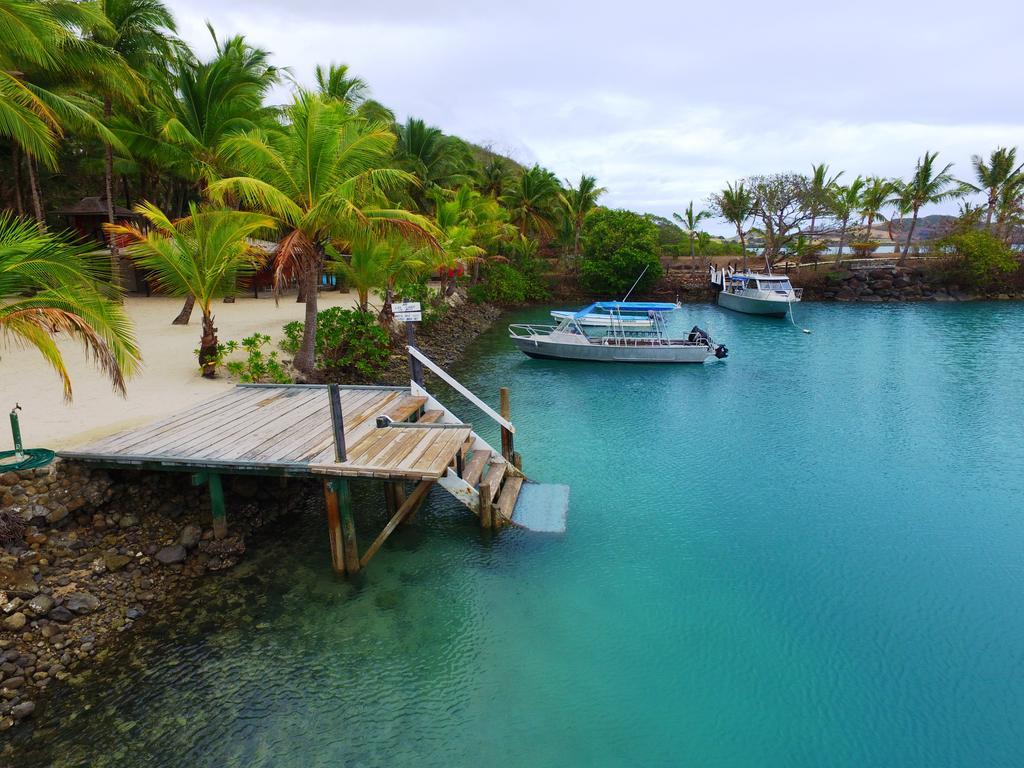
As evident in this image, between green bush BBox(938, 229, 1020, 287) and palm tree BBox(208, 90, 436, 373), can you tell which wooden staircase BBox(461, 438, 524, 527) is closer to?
palm tree BBox(208, 90, 436, 373)

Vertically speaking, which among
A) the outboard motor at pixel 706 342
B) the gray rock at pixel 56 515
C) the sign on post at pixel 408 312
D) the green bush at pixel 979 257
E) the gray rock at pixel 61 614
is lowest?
the gray rock at pixel 61 614

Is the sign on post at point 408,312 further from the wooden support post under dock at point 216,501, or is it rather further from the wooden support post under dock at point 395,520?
the wooden support post under dock at point 216,501

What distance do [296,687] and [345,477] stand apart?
2564 millimetres

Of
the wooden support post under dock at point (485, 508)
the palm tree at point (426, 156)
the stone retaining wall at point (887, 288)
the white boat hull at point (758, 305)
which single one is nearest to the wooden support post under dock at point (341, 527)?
the wooden support post under dock at point (485, 508)

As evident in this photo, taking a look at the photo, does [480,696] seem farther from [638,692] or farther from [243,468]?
[243,468]

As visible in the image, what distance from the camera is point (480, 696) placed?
22.5 ft

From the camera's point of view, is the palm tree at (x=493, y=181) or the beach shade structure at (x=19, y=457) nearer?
the beach shade structure at (x=19, y=457)

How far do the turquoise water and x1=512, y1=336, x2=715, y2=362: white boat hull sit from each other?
9.27 m

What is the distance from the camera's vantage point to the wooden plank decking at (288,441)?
8.45m

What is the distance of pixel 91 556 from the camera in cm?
816

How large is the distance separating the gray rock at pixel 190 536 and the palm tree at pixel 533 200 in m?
35.4

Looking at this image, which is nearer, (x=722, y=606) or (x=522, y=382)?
(x=722, y=606)

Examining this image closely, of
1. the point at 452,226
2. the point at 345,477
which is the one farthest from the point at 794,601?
the point at 452,226

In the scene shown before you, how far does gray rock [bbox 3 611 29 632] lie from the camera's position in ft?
22.6
